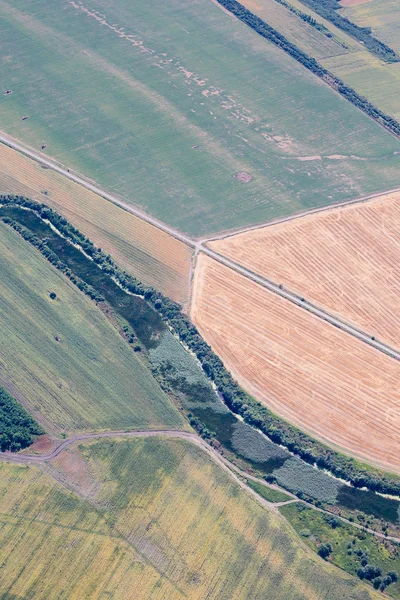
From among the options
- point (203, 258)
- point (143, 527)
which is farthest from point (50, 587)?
point (203, 258)

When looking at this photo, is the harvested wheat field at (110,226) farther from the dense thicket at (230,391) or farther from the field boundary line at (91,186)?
the dense thicket at (230,391)

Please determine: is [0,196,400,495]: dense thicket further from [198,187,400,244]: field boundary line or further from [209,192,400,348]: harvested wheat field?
[209,192,400,348]: harvested wheat field

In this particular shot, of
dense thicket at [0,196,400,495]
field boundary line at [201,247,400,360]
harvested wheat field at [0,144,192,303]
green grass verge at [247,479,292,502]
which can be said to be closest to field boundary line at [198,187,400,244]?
field boundary line at [201,247,400,360]

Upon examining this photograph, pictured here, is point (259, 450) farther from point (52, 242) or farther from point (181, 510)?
point (52, 242)

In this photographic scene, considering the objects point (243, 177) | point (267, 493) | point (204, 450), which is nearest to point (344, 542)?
point (267, 493)

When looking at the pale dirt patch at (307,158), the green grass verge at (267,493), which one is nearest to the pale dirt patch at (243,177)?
the pale dirt patch at (307,158)

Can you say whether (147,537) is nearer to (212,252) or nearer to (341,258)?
(212,252)
